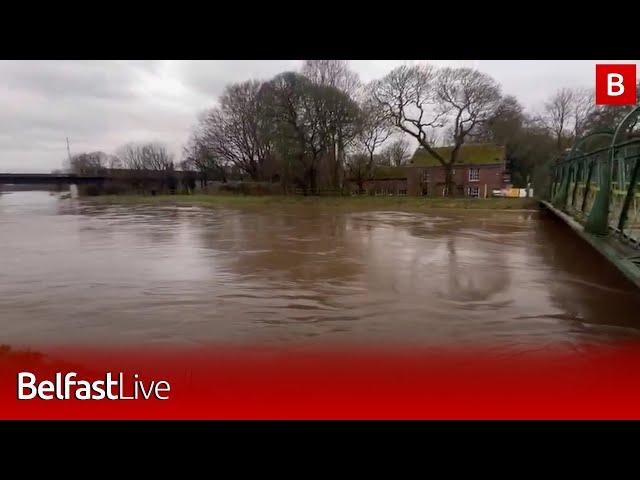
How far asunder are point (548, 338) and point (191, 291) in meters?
4.96

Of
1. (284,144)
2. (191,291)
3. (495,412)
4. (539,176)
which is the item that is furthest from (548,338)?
(284,144)

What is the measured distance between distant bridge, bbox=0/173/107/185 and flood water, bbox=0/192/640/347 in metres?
22.4

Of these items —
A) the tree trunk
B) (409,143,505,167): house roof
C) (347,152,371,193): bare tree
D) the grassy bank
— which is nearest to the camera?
the grassy bank

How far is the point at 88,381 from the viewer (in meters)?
3.30

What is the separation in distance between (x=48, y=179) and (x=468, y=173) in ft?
146

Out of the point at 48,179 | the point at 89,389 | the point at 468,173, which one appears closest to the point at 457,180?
the point at 468,173

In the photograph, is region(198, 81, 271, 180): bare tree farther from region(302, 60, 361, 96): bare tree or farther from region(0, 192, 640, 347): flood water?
region(0, 192, 640, 347): flood water

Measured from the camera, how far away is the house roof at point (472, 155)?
49.1m

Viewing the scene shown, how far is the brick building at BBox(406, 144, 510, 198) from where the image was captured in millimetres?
48344

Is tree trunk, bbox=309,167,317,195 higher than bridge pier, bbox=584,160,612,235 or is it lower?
higher

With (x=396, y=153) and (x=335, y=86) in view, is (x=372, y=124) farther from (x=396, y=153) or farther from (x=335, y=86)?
(x=396, y=153)

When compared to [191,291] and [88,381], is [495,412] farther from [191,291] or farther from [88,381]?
[191,291]

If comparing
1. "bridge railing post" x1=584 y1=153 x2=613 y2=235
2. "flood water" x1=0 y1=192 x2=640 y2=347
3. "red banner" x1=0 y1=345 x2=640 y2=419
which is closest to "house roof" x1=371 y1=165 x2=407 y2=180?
"flood water" x1=0 y1=192 x2=640 y2=347

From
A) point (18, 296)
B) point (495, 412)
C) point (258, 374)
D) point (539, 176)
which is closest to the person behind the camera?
point (495, 412)
